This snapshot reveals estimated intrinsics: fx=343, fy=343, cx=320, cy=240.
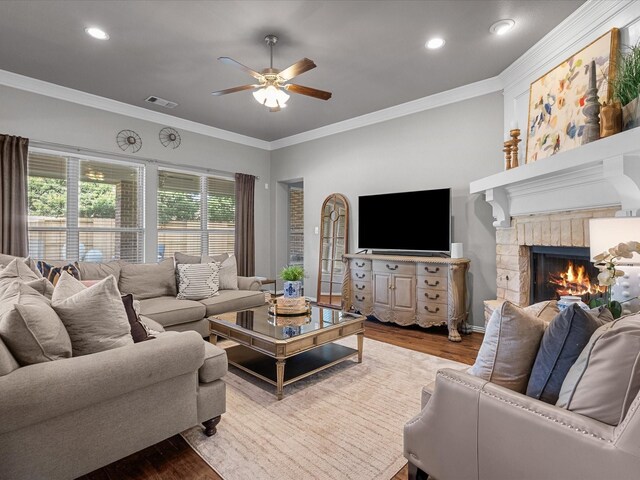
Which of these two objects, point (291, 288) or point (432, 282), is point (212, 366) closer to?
point (291, 288)

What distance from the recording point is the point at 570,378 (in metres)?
1.10

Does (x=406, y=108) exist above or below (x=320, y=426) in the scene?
above

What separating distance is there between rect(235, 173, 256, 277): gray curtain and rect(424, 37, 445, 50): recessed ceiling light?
3723mm

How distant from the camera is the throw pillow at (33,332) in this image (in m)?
1.39

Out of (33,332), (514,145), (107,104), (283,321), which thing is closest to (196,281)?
(283,321)

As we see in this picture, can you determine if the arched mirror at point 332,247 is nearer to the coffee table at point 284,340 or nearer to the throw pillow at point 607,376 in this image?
the coffee table at point 284,340

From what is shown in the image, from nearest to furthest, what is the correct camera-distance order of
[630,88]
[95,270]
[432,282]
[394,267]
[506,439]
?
[506,439] → [630,88] → [95,270] → [432,282] → [394,267]

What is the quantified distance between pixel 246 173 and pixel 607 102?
5.04 metres

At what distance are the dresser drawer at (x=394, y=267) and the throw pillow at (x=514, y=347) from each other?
9.58ft

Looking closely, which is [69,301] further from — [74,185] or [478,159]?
[478,159]

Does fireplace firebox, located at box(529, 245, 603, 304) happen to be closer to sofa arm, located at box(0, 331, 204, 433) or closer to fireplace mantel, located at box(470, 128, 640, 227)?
fireplace mantel, located at box(470, 128, 640, 227)

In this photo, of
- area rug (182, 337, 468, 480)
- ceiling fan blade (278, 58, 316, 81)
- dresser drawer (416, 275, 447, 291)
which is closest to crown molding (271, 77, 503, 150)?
dresser drawer (416, 275, 447, 291)

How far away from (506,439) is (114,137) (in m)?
5.19

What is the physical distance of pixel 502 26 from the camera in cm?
288
